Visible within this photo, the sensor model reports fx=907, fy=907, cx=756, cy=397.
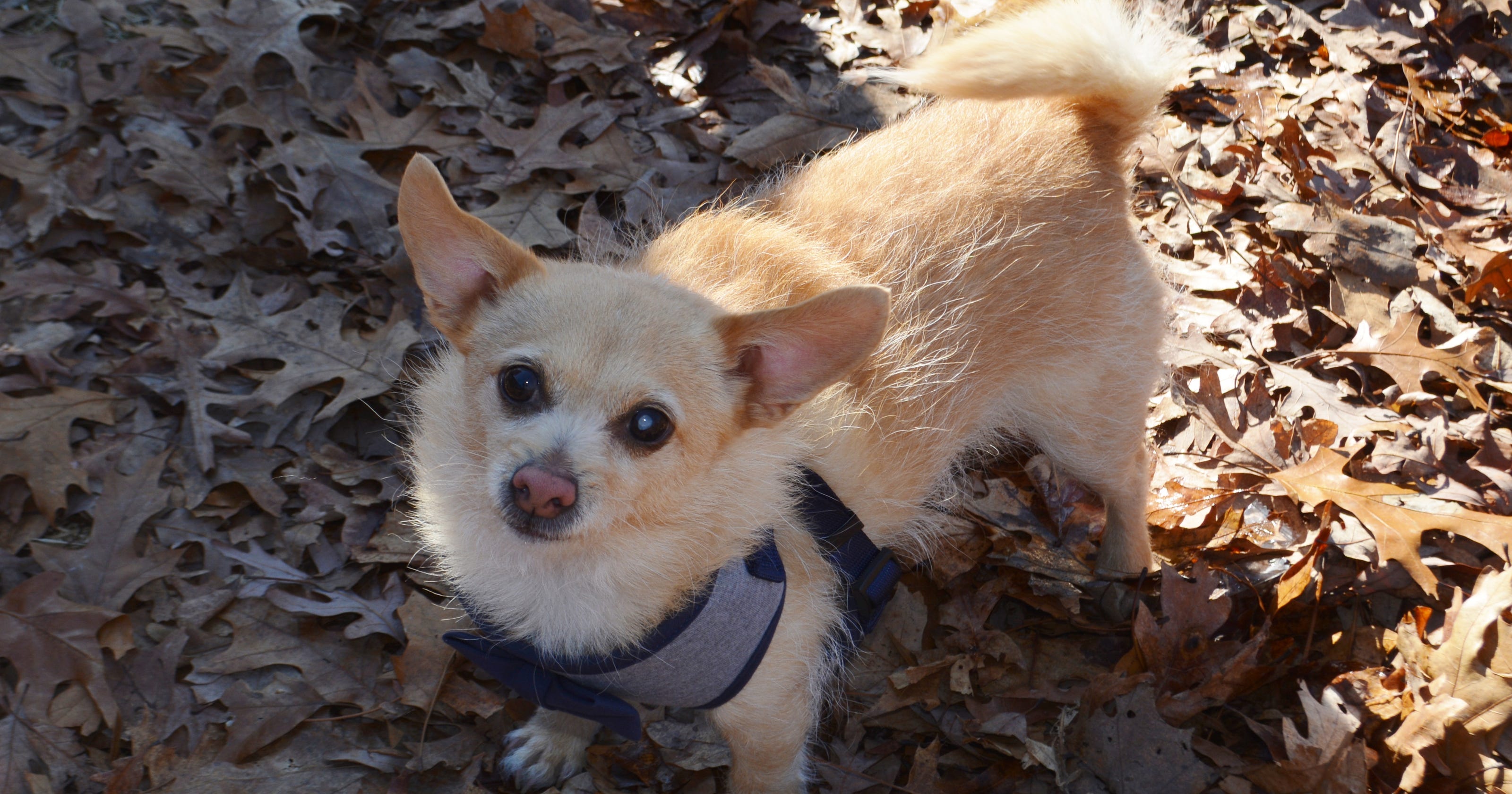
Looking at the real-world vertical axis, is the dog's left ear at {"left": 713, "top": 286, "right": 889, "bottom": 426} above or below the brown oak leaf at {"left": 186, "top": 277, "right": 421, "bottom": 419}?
above

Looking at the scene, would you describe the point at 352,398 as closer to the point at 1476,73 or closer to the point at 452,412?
the point at 452,412

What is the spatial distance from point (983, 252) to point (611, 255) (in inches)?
57.6

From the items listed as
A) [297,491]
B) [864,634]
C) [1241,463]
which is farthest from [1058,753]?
[297,491]

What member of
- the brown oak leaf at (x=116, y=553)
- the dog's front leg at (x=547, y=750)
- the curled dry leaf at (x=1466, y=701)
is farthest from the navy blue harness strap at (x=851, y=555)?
the brown oak leaf at (x=116, y=553)

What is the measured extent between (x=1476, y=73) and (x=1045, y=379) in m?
3.25

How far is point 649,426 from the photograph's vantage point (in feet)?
6.79

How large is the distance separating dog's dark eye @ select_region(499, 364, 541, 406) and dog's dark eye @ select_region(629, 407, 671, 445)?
23 cm

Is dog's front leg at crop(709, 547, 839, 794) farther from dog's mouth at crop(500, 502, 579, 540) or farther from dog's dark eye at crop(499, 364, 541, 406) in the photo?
dog's dark eye at crop(499, 364, 541, 406)

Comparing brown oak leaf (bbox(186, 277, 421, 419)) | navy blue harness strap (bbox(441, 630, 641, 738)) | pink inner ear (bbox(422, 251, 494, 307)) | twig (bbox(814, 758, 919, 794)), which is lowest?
twig (bbox(814, 758, 919, 794))

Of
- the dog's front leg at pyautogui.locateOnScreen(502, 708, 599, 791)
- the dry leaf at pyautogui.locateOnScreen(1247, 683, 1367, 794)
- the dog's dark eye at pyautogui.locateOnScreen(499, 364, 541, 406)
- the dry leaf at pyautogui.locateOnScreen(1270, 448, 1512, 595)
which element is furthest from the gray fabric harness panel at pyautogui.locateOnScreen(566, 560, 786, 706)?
the dry leaf at pyautogui.locateOnScreen(1270, 448, 1512, 595)

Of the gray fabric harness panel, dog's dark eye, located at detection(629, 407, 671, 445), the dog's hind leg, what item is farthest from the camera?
the dog's hind leg

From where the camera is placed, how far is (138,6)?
4.02 m

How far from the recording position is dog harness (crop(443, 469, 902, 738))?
222 centimetres

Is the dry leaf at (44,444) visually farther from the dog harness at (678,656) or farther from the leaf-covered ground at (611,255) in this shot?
the dog harness at (678,656)
